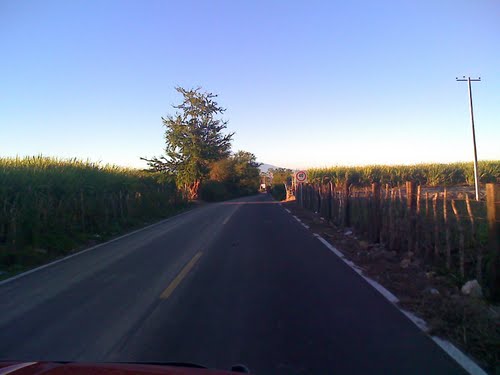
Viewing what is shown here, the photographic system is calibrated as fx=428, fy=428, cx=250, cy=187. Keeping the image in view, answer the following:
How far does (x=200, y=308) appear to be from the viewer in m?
6.60

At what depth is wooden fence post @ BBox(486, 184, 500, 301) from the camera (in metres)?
6.74

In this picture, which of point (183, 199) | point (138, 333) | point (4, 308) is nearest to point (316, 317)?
point (138, 333)

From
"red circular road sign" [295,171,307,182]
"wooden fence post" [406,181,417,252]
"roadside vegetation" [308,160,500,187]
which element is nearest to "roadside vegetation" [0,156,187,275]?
"wooden fence post" [406,181,417,252]

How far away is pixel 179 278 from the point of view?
28.6 ft

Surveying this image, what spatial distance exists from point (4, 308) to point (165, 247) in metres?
6.51

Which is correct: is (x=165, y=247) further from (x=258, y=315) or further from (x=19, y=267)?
(x=258, y=315)

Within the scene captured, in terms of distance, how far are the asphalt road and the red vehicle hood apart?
158 cm

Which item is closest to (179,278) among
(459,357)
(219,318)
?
(219,318)

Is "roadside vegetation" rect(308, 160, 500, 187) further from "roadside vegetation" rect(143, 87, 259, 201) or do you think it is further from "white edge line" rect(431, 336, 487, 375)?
"white edge line" rect(431, 336, 487, 375)

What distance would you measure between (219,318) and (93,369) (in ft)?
10.5

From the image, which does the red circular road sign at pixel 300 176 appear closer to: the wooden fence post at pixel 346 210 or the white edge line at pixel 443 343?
the wooden fence post at pixel 346 210

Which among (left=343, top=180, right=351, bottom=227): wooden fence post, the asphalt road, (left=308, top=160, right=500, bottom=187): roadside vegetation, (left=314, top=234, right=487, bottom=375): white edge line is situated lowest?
(left=314, top=234, right=487, bottom=375): white edge line

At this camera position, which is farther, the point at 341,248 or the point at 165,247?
the point at 165,247

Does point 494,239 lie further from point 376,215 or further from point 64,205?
point 64,205
